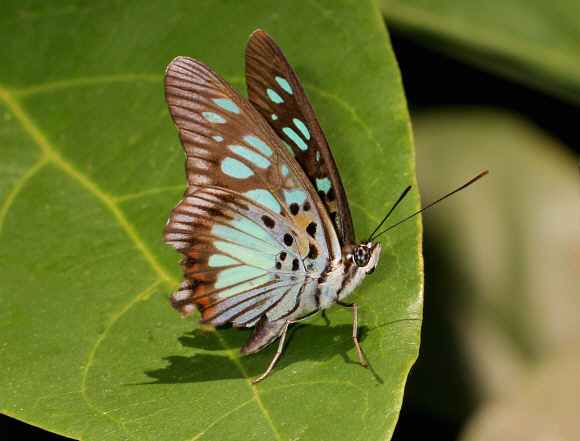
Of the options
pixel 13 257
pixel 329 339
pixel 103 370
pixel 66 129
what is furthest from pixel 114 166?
pixel 329 339

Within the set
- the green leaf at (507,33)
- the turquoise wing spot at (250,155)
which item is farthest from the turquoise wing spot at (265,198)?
the green leaf at (507,33)

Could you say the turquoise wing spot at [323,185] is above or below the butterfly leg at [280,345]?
above

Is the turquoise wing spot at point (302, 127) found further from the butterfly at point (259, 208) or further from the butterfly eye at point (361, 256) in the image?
the butterfly eye at point (361, 256)

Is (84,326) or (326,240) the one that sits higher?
(84,326)

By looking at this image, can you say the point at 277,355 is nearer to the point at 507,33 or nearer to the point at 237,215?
the point at 237,215

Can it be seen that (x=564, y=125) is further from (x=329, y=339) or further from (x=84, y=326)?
(x=84, y=326)

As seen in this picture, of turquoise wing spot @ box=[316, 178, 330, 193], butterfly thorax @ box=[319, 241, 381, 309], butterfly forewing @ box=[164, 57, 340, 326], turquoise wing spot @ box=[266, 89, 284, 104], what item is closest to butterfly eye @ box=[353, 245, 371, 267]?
butterfly thorax @ box=[319, 241, 381, 309]

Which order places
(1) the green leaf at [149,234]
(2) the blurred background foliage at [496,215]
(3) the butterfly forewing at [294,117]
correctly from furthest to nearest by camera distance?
(2) the blurred background foliage at [496,215]
(3) the butterfly forewing at [294,117]
(1) the green leaf at [149,234]

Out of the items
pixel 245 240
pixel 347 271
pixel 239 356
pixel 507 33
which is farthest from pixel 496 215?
pixel 239 356
